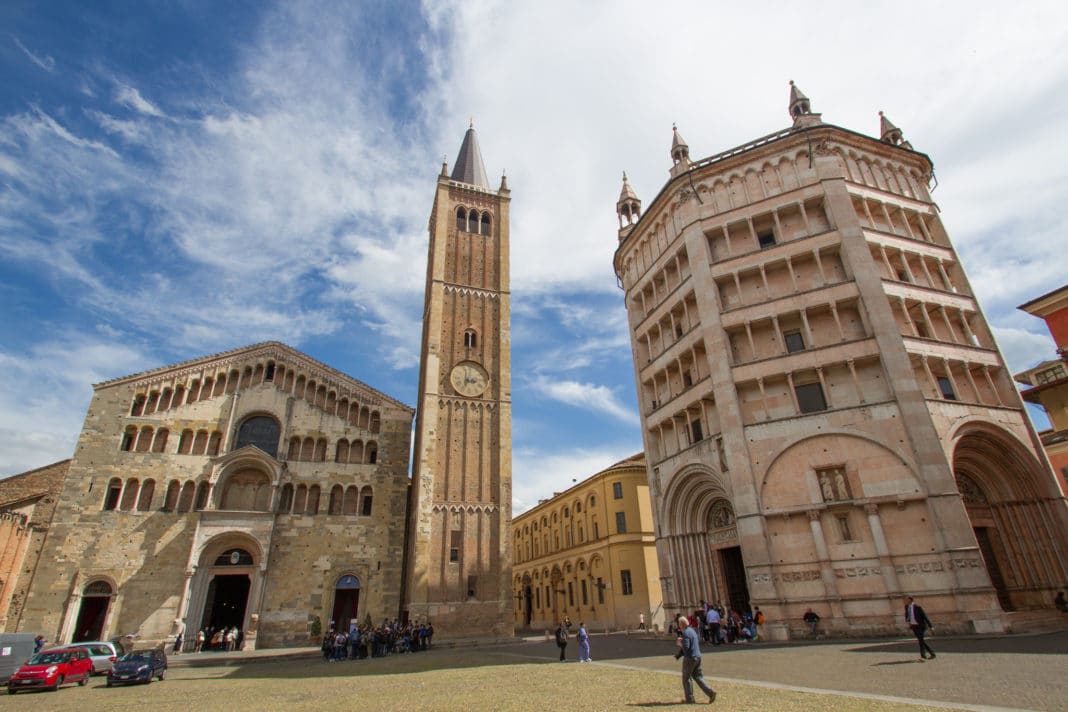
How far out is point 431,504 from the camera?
33.2m

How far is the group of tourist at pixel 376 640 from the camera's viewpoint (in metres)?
24.1

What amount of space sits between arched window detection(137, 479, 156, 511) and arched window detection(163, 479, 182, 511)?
2.34ft

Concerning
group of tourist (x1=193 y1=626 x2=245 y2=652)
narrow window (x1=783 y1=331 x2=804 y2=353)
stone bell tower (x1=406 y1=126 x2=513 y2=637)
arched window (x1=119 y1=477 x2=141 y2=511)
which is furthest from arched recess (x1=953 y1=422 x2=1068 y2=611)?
arched window (x1=119 y1=477 x2=141 y2=511)

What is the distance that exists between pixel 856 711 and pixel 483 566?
27.7 m

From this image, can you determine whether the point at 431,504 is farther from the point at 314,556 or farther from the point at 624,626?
the point at 624,626

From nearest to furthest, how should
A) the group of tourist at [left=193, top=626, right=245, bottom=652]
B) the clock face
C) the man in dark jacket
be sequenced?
the man in dark jacket < the group of tourist at [left=193, top=626, right=245, bottom=652] < the clock face

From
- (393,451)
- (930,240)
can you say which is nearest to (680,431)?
(930,240)

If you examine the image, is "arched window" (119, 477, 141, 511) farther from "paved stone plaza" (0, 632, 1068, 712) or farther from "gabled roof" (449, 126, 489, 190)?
"gabled roof" (449, 126, 489, 190)

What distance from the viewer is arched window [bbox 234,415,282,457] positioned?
3241 cm

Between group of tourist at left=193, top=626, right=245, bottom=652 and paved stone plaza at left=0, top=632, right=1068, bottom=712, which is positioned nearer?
paved stone plaza at left=0, top=632, right=1068, bottom=712

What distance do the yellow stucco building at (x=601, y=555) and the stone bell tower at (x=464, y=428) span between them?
932 cm

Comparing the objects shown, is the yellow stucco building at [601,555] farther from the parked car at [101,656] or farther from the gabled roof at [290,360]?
the parked car at [101,656]

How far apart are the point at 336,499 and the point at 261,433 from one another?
605 centimetres

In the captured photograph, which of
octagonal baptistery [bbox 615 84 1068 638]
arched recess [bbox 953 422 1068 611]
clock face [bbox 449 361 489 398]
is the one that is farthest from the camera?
clock face [bbox 449 361 489 398]
